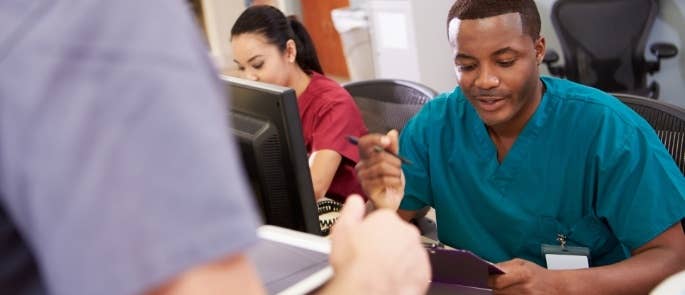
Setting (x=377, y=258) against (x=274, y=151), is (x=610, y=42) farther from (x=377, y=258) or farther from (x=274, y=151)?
(x=377, y=258)

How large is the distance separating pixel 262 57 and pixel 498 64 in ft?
2.91

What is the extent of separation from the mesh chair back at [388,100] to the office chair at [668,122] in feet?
1.82

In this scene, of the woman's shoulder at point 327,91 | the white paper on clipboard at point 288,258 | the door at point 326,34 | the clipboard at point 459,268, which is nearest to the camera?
the white paper on clipboard at point 288,258

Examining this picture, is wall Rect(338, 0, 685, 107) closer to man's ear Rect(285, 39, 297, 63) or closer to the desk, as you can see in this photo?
man's ear Rect(285, 39, 297, 63)

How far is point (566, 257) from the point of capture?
1265 millimetres

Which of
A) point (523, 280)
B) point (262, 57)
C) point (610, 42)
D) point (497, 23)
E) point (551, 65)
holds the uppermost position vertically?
point (497, 23)

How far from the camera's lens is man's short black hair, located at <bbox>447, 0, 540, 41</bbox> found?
1.33m

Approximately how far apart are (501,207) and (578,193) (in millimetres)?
144

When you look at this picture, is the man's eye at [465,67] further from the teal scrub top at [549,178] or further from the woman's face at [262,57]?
the woman's face at [262,57]

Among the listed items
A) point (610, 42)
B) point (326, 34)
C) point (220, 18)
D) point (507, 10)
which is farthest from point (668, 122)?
point (220, 18)

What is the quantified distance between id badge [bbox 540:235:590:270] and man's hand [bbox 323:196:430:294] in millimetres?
710

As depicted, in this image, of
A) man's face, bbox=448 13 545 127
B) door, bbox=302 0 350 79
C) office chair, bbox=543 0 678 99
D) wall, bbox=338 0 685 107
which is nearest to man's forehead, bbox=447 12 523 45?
man's face, bbox=448 13 545 127

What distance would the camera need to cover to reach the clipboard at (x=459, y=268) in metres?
1.04

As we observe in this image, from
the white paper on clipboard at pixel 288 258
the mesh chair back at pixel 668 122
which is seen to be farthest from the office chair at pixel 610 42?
the white paper on clipboard at pixel 288 258
